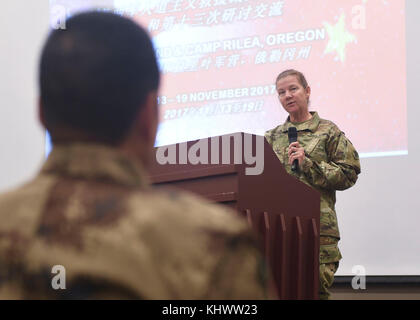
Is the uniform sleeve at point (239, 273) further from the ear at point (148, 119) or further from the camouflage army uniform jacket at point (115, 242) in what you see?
the ear at point (148, 119)

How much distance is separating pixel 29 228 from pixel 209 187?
1441 millimetres

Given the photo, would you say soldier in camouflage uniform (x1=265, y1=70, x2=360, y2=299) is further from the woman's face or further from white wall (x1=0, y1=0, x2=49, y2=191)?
white wall (x1=0, y1=0, x2=49, y2=191)

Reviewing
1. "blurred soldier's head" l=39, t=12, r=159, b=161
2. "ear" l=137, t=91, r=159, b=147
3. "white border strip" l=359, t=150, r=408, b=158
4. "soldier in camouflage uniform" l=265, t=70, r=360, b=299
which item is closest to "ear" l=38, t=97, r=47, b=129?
"blurred soldier's head" l=39, t=12, r=159, b=161

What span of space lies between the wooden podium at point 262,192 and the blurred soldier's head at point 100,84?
4.09 ft

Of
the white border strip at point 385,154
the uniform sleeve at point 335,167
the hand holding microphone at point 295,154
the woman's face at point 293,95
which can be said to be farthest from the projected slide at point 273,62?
the hand holding microphone at point 295,154

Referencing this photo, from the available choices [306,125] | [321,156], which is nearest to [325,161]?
[321,156]

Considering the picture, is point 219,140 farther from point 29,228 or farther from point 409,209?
point 409,209

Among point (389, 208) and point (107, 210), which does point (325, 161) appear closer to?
point (389, 208)

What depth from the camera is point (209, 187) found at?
2.21 metres

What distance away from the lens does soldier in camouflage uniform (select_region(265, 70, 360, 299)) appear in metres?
3.05
